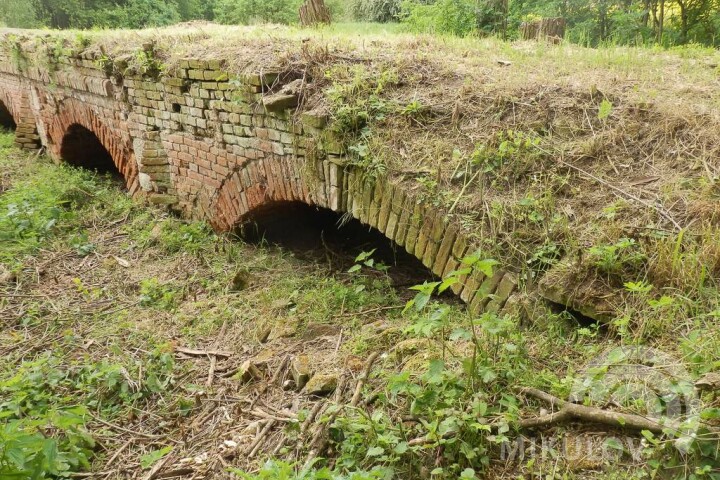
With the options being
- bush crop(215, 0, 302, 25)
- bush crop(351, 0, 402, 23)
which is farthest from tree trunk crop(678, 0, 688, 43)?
bush crop(215, 0, 302, 25)

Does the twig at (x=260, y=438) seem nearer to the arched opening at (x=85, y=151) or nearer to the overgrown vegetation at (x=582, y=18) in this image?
the overgrown vegetation at (x=582, y=18)

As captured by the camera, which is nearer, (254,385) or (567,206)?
(567,206)

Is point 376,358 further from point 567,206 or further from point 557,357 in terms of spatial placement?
point 567,206

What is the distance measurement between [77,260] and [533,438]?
4683 mm

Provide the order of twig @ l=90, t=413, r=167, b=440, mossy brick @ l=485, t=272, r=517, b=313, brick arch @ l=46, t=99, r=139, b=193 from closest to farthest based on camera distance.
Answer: mossy brick @ l=485, t=272, r=517, b=313 < twig @ l=90, t=413, r=167, b=440 < brick arch @ l=46, t=99, r=139, b=193

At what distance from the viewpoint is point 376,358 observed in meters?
2.79

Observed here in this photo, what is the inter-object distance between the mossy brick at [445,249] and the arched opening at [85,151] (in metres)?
6.36

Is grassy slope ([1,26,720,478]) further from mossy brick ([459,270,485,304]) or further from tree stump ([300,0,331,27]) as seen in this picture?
tree stump ([300,0,331,27])

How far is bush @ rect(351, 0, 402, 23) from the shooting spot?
1500 centimetres

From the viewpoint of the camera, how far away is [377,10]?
15.4m

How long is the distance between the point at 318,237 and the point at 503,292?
9.16 feet

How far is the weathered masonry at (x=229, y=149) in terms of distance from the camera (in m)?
3.20

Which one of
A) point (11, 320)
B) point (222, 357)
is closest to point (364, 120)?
point (222, 357)

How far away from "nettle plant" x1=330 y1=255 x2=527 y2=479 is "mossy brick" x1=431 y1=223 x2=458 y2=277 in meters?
0.73
